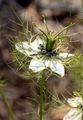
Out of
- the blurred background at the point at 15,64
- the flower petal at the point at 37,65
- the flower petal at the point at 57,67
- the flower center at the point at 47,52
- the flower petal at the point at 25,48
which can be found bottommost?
the blurred background at the point at 15,64

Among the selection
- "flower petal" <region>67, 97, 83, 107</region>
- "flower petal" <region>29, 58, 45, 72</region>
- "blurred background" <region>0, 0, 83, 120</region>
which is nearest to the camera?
"flower petal" <region>29, 58, 45, 72</region>

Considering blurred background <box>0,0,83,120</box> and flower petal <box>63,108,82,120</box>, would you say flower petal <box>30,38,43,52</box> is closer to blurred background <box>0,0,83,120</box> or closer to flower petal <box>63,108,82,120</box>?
blurred background <box>0,0,83,120</box>

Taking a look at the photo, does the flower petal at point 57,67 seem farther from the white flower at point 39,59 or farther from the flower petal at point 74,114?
the flower petal at point 74,114

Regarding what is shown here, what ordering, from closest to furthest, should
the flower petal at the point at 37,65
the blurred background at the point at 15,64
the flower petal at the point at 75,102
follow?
1. the flower petal at the point at 37,65
2. the flower petal at the point at 75,102
3. the blurred background at the point at 15,64

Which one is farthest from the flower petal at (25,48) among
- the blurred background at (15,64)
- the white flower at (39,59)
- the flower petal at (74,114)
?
the flower petal at (74,114)

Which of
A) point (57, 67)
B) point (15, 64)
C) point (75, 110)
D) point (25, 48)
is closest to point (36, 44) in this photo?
point (25, 48)

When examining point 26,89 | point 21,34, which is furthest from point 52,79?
point 21,34

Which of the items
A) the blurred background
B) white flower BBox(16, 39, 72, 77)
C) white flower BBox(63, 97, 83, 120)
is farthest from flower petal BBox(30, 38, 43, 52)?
white flower BBox(63, 97, 83, 120)

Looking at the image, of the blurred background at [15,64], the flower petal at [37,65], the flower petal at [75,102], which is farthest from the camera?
the blurred background at [15,64]
